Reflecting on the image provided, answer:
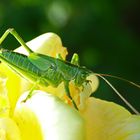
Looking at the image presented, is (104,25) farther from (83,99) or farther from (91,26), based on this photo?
(83,99)

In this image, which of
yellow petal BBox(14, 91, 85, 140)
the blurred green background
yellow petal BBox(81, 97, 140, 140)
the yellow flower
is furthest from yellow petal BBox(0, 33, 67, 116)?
the blurred green background

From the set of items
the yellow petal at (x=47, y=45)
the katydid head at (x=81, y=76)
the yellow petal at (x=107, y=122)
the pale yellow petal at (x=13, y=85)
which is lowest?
the yellow petal at (x=107, y=122)

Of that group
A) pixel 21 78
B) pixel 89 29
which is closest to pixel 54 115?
pixel 21 78

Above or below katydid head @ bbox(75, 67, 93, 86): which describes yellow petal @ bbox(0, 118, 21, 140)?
above

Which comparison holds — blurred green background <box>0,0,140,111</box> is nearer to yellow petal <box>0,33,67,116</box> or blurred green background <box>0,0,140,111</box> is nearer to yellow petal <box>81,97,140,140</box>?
yellow petal <box>0,33,67,116</box>

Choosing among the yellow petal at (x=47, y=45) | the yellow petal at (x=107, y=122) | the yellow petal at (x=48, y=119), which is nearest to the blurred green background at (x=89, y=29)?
the yellow petal at (x=47, y=45)

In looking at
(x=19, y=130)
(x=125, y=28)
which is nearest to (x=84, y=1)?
(x=125, y=28)

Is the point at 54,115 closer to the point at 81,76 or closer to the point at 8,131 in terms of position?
the point at 8,131

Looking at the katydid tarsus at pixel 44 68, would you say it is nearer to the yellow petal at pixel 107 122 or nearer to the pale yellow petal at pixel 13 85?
the pale yellow petal at pixel 13 85
